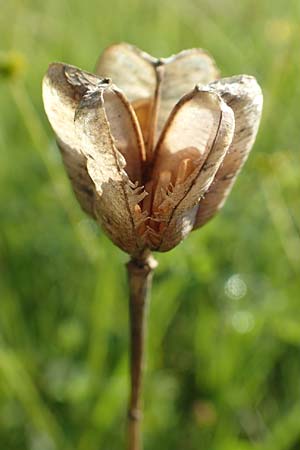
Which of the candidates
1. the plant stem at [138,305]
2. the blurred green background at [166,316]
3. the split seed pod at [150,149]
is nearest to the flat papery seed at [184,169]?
the split seed pod at [150,149]

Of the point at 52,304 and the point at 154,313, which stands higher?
the point at 154,313

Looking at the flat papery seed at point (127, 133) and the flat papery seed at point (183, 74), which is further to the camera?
the flat papery seed at point (183, 74)

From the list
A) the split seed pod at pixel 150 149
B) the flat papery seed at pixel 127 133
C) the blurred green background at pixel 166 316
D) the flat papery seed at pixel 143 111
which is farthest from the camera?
the blurred green background at pixel 166 316

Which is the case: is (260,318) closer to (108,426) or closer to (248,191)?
(108,426)

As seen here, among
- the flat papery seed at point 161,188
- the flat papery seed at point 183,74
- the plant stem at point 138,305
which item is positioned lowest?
the plant stem at point 138,305

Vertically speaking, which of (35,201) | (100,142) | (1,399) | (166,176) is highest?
(100,142)

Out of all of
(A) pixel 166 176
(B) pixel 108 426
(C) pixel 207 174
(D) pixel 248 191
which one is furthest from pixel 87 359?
Result: (C) pixel 207 174

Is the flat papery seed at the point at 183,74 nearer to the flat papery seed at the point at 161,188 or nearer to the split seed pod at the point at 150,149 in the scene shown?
the split seed pod at the point at 150,149

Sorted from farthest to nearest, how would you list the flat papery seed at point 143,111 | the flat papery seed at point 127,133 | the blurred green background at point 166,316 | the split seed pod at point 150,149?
the blurred green background at point 166,316, the flat papery seed at point 143,111, the flat papery seed at point 127,133, the split seed pod at point 150,149
